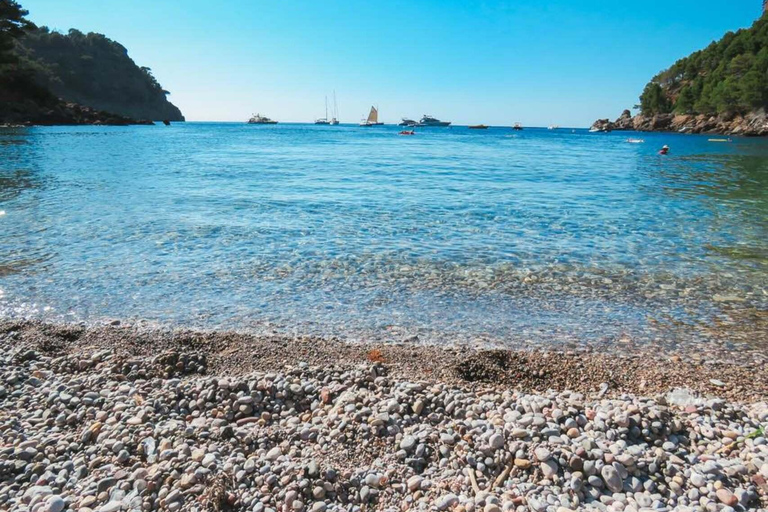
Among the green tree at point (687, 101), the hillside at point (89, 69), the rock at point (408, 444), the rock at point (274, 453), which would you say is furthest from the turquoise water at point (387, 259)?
the hillside at point (89, 69)

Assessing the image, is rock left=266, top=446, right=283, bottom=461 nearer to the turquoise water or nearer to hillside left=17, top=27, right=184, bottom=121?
the turquoise water

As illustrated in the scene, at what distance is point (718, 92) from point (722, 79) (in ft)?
53.2

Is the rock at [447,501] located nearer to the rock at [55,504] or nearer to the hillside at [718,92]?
the rock at [55,504]

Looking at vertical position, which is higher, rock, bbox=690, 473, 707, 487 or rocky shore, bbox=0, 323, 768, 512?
rock, bbox=690, 473, 707, 487

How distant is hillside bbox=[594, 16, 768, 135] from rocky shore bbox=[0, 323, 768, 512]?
426 ft

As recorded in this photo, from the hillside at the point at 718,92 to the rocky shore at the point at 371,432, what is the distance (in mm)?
129810

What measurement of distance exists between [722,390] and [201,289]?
8792 millimetres

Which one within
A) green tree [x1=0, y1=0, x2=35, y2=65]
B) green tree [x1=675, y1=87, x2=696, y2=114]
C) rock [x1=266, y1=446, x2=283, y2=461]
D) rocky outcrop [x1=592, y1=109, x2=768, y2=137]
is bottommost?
rock [x1=266, y1=446, x2=283, y2=461]

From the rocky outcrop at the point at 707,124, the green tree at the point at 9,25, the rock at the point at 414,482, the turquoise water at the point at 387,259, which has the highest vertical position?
the green tree at the point at 9,25

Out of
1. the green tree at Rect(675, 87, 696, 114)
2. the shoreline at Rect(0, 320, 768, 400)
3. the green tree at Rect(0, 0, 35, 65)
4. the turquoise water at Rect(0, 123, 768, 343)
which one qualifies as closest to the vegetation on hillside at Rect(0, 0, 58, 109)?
the green tree at Rect(0, 0, 35, 65)

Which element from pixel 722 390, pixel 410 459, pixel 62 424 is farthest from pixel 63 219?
pixel 722 390

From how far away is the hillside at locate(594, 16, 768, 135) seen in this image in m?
109

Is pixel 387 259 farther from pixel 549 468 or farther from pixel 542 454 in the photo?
pixel 549 468

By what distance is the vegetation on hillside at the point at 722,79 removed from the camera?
110 metres
